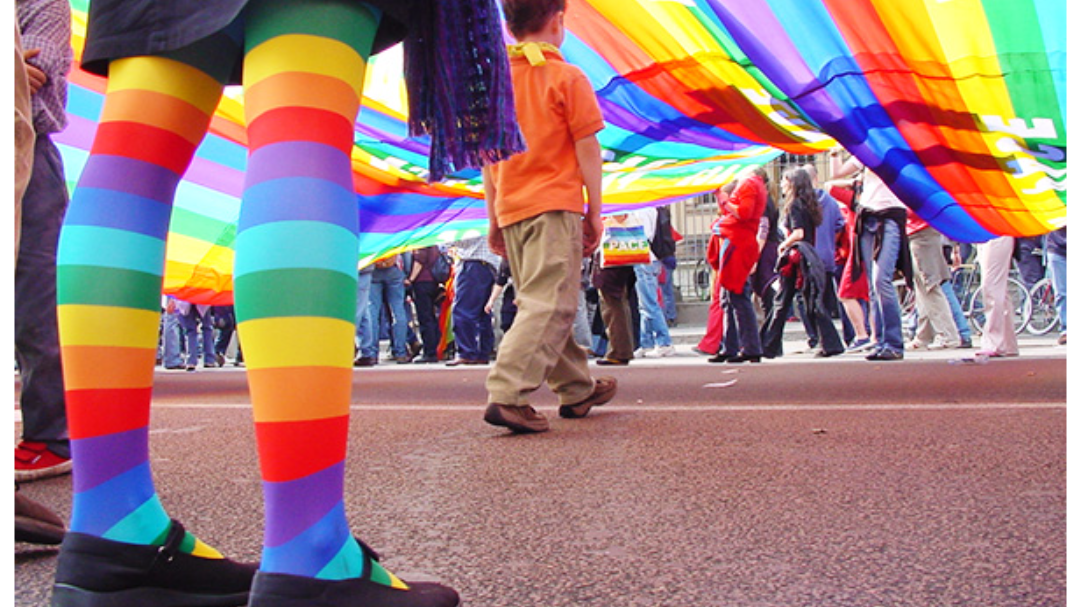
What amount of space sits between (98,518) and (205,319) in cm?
948

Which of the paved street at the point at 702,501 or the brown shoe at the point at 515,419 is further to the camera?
the brown shoe at the point at 515,419

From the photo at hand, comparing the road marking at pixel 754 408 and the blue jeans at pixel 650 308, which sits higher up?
the blue jeans at pixel 650 308

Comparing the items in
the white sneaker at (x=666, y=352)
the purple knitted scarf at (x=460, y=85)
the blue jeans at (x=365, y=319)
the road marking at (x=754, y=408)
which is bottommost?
the white sneaker at (x=666, y=352)

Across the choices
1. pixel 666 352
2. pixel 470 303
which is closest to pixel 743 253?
pixel 666 352

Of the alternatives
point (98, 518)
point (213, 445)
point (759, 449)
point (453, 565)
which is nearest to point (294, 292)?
point (98, 518)

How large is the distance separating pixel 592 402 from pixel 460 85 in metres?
2.08

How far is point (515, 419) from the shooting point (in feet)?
8.82

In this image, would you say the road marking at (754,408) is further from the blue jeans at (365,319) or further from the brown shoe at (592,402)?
the blue jeans at (365,319)

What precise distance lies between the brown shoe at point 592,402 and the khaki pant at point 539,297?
221 millimetres

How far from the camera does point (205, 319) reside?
1002cm

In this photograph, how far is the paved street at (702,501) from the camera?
1.20 metres

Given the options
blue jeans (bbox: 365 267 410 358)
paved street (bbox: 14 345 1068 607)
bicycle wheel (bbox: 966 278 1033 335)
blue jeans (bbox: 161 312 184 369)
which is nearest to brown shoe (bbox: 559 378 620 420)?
paved street (bbox: 14 345 1068 607)

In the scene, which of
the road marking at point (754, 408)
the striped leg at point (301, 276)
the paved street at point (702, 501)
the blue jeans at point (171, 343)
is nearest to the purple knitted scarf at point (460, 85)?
the striped leg at point (301, 276)

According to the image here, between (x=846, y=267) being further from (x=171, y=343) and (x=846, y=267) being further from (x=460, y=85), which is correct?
(x=171, y=343)
